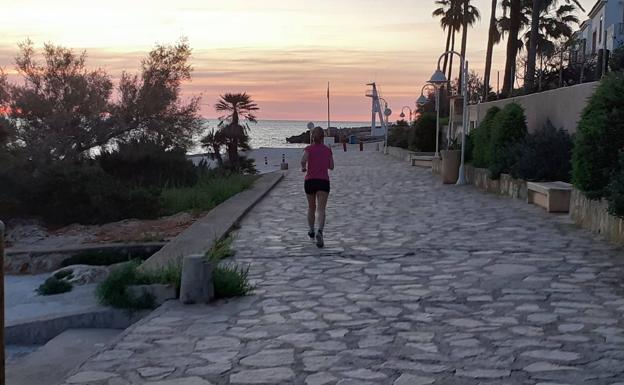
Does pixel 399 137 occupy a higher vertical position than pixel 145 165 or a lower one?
higher

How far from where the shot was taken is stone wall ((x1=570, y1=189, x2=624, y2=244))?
10.3m

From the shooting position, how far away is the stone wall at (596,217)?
1026 centimetres

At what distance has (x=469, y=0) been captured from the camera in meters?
58.0

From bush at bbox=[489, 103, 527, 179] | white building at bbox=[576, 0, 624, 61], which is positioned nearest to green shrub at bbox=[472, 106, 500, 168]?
bush at bbox=[489, 103, 527, 179]

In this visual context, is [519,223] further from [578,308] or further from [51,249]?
[51,249]

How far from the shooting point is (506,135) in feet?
60.6

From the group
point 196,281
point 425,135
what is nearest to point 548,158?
point 196,281

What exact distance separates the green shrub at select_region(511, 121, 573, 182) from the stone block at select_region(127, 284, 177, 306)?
10402 millimetres

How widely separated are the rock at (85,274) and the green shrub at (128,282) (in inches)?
106

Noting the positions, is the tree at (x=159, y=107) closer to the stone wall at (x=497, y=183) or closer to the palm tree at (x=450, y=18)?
the stone wall at (x=497, y=183)

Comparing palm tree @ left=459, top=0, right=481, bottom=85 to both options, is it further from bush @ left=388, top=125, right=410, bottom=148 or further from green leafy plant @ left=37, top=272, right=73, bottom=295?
green leafy plant @ left=37, top=272, right=73, bottom=295

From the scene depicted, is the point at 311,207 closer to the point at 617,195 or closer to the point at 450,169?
the point at 617,195

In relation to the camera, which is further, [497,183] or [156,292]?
[497,183]

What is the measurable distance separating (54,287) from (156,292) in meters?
3.49
